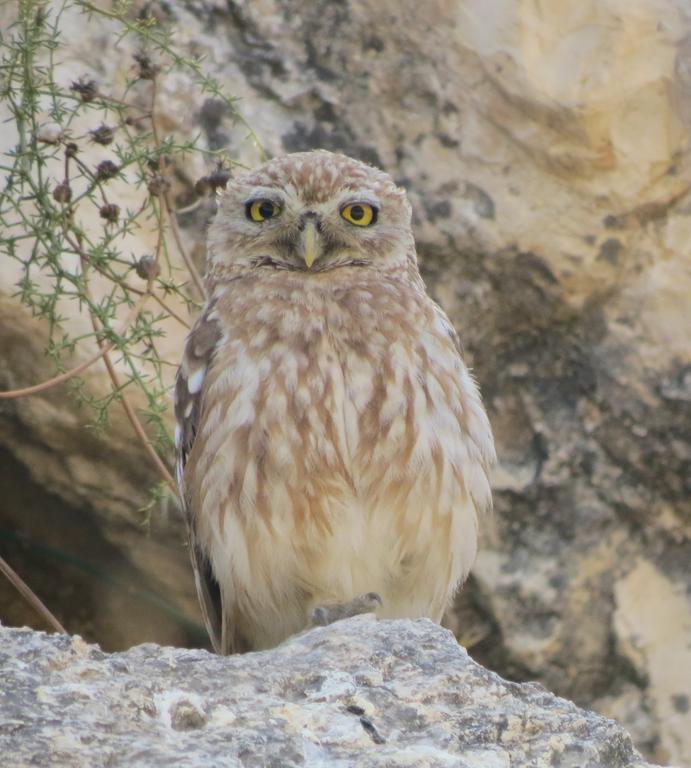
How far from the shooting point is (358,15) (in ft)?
18.2

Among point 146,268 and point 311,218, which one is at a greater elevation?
point 311,218

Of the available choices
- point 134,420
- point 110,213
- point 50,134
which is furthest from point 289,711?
point 50,134

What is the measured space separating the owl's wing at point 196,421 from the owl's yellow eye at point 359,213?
513mm

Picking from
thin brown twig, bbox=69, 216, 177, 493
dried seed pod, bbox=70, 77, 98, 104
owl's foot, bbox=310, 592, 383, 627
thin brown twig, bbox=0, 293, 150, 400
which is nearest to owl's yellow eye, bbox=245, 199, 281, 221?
thin brown twig, bbox=69, 216, 177, 493

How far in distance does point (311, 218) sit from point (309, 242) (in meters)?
0.09

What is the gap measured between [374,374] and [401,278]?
51cm

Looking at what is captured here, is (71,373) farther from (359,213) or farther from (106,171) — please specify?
(359,213)

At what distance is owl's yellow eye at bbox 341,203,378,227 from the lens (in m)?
4.80

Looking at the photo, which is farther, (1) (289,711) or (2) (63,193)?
(2) (63,193)

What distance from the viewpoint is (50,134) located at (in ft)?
16.4

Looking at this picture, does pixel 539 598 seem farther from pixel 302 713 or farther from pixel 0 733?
pixel 0 733

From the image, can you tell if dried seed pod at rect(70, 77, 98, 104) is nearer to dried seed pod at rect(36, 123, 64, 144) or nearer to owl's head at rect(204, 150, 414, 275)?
dried seed pod at rect(36, 123, 64, 144)

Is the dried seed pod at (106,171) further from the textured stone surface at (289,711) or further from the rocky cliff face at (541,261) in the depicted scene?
the textured stone surface at (289,711)

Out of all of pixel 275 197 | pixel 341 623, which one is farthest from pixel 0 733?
pixel 275 197
